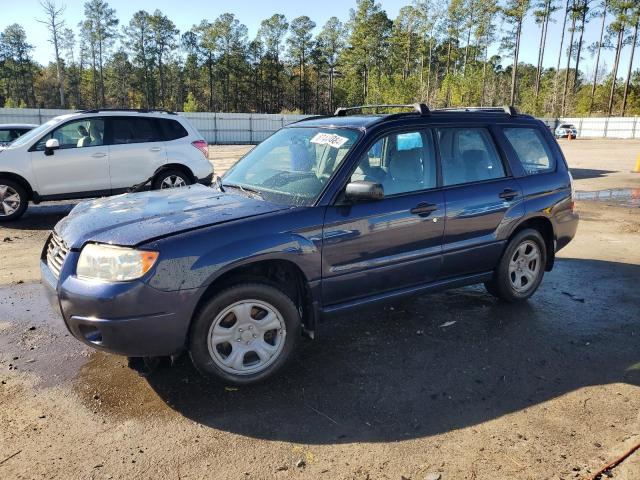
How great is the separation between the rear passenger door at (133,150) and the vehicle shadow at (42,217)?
1.30 metres

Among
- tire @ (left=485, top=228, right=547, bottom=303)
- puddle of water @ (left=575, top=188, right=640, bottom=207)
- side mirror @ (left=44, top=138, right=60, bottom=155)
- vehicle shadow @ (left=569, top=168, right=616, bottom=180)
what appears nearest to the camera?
tire @ (left=485, top=228, right=547, bottom=303)

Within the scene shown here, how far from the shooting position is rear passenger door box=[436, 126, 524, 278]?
4.39m

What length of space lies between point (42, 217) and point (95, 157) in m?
1.65

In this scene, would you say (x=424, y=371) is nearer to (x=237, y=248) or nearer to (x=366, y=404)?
(x=366, y=404)

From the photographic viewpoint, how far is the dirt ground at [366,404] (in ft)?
9.12

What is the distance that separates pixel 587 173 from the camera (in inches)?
693

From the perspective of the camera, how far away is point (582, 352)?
4.14m

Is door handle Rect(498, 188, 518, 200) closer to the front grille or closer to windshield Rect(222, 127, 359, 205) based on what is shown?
windshield Rect(222, 127, 359, 205)

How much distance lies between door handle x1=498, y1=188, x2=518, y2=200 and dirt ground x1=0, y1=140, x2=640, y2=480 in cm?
110

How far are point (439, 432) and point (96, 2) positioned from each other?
85014 mm

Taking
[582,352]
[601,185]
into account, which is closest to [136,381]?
[582,352]

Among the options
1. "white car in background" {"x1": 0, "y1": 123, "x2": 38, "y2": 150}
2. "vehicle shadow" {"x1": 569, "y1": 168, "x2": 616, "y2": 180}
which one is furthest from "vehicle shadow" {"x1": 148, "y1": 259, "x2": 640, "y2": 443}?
"vehicle shadow" {"x1": 569, "y1": 168, "x2": 616, "y2": 180}

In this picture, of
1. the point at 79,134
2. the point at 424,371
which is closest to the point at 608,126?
the point at 79,134

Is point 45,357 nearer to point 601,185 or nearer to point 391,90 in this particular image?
point 601,185
